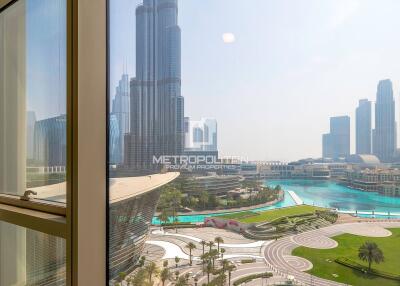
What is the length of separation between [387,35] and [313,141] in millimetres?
284

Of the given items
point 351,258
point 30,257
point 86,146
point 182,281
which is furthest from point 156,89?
point 30,257

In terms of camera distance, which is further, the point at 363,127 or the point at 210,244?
the point at 210,244

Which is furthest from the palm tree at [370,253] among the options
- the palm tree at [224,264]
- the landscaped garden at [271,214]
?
the palm tree at [224,264]

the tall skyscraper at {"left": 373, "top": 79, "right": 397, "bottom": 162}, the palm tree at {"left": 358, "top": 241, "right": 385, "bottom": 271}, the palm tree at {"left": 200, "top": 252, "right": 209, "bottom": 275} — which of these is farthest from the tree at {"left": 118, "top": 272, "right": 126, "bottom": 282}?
the tall skyscraper at {"left": 373, "top": 79, "right": 397, "bottom": 162}

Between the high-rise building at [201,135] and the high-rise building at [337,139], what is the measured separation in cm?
33

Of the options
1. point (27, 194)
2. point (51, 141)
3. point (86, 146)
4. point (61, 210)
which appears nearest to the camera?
point (86, 146)

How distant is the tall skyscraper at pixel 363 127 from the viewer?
2.39ft

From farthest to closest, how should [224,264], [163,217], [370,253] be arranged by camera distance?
[163,217] → [224,264] → [370,253]

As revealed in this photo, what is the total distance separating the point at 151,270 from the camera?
111cm

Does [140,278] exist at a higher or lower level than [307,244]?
lower

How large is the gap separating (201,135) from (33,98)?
100 cm

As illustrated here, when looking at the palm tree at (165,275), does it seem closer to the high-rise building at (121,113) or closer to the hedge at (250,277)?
the hedge at (250,277)

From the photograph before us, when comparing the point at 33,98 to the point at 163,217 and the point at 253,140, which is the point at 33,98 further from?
the point at 253,140

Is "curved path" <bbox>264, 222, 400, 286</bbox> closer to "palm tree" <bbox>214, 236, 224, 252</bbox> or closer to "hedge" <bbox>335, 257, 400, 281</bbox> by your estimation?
"hedge" <bbox>335, 257, 400, 281</bbox>
